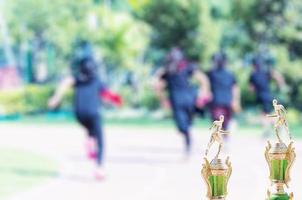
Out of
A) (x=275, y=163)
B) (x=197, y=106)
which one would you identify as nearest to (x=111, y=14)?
(x=197, y=106)

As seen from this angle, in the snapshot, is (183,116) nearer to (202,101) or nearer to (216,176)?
(202,101)

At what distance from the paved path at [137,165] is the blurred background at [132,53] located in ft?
0.16

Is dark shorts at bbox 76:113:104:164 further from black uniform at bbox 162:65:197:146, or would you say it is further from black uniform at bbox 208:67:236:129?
black uniform at bbox 208:67:236:129

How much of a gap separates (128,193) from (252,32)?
619 cm

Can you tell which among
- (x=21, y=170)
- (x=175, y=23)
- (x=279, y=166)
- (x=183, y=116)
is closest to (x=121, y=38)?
(x=175, y=23)

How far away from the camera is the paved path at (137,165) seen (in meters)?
6.78

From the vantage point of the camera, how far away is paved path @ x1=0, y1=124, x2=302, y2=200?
6777 millimetres

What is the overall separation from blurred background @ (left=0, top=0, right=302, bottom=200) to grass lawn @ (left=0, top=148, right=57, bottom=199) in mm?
771

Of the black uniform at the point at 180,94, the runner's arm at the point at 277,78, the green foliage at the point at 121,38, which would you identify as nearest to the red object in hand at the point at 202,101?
the black uniform at the point at 180,94

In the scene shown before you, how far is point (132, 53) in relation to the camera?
40.3ft

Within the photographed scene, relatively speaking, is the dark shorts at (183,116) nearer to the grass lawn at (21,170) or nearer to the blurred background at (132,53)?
the grass lawn at (21,170)

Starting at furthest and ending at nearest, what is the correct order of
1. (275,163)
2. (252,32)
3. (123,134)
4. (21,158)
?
1. (252,32)
2. (123,134)
3. (21,158)
4. (275,163)

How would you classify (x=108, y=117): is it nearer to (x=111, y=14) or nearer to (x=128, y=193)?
(x=111, y=14)

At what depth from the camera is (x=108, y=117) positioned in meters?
12.1
